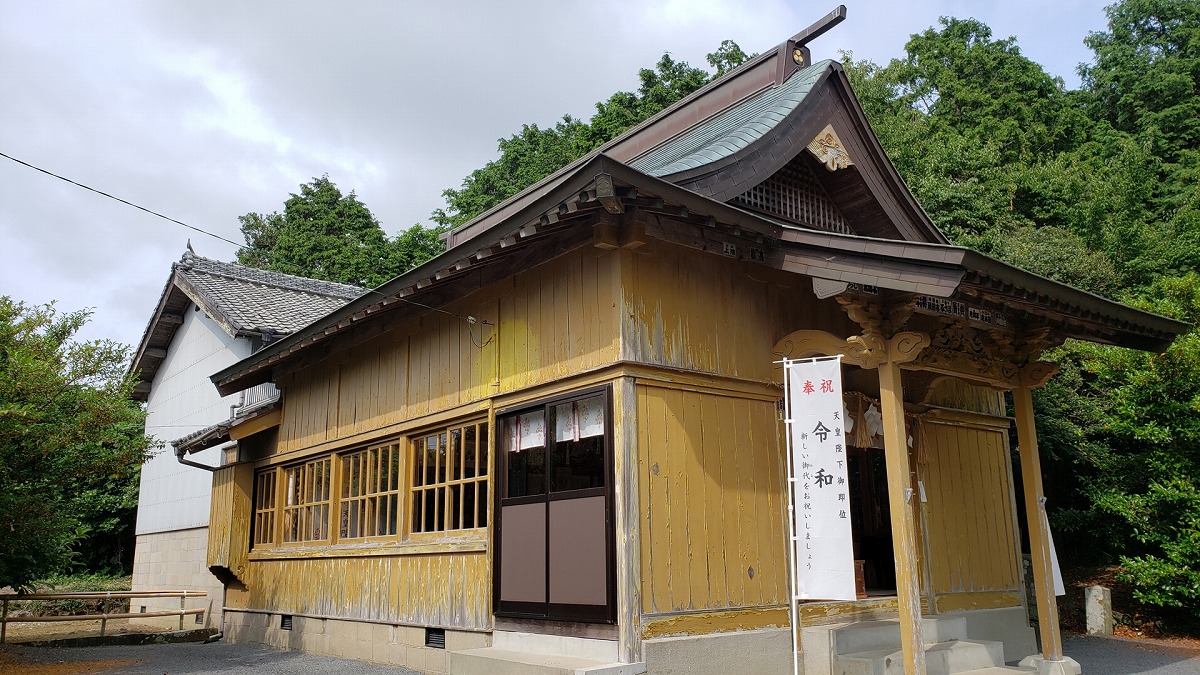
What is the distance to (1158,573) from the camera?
436 inches

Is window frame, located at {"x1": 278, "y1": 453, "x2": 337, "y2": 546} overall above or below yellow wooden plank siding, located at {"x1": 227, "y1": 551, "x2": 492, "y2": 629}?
above

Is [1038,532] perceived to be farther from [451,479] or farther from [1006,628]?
[451,479]

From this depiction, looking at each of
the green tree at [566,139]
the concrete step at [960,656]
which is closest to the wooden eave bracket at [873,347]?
the concrete step at [960,656]

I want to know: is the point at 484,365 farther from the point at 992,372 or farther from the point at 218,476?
the point at 218,476

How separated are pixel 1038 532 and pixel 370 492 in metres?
7.19

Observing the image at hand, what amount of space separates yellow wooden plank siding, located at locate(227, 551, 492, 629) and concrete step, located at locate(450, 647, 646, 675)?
0.60 meters

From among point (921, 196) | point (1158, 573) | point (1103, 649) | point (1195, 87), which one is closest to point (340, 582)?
point (1103, 649)

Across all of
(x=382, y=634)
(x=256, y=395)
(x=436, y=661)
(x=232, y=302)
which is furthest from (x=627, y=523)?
(x=232, y=302)

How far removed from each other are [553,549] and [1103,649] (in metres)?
7.57

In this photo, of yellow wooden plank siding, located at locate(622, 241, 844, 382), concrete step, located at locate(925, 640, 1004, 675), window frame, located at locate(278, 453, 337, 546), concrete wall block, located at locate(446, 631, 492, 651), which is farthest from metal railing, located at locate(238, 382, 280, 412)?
concrete step, located at locate(925, 640, 1004, 675)

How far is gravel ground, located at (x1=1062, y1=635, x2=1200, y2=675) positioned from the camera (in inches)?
356

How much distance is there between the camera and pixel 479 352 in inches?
340

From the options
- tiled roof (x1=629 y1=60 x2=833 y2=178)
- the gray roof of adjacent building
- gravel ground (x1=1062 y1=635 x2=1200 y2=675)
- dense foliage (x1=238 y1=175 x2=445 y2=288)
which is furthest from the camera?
dense foliage (x1=238 y1=175 x2=445 y2=288)

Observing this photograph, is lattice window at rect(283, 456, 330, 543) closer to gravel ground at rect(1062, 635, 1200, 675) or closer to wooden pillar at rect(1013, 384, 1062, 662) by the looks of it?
wooden pillar at rect(1013, 384, 1062, 662)
